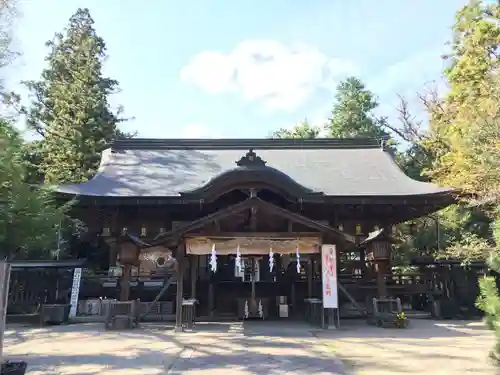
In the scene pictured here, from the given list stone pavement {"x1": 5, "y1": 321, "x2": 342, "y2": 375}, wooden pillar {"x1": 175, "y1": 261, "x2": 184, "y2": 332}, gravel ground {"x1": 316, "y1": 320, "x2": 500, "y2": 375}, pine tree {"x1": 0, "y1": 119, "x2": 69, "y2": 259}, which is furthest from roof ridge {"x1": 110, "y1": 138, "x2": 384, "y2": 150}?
pine tree {"x1": 0, "y1": 119, "x2": 69, "y2": 259}

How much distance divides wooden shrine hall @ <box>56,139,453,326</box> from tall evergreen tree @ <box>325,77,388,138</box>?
17.5 metres

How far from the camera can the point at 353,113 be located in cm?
3603

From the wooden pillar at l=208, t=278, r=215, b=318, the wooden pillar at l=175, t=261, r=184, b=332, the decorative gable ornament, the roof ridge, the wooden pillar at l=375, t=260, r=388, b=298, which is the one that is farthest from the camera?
the roof ridge

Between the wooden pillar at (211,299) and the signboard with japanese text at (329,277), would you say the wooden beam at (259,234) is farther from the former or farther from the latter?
the wooden pillar at (211,299)

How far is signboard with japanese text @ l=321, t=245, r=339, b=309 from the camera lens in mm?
11352

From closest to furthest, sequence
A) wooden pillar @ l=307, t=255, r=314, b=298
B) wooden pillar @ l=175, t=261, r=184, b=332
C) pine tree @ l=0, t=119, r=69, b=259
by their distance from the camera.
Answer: pine tree @ l=0, t=119, r=69, b=259
wooden pillar @ l=175, t=261, r=184, b=332
wooden pillar @ l=307, t=255, r=314, b=298

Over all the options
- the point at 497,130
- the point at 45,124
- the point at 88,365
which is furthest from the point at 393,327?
the point at 45,124

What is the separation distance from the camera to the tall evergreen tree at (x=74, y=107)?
23859 mm

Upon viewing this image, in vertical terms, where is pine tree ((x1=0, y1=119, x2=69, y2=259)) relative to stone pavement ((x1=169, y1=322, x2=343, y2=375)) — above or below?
above

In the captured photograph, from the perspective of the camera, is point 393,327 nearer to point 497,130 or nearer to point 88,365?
point 497,130

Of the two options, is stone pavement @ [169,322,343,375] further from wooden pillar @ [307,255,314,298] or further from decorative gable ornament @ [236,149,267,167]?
decorative gable ornament @ [236,149,267,167]

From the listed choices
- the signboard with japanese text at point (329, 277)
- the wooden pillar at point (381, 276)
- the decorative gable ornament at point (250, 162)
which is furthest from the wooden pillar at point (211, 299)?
the wooden pillar at point (381, 276)

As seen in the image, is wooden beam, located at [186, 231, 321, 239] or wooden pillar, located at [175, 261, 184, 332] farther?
wooden beam, located at [186, 231, 321, 239]

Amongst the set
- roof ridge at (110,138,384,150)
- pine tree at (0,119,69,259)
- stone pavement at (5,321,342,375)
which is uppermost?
roof ridge at (110,138,384,150)
